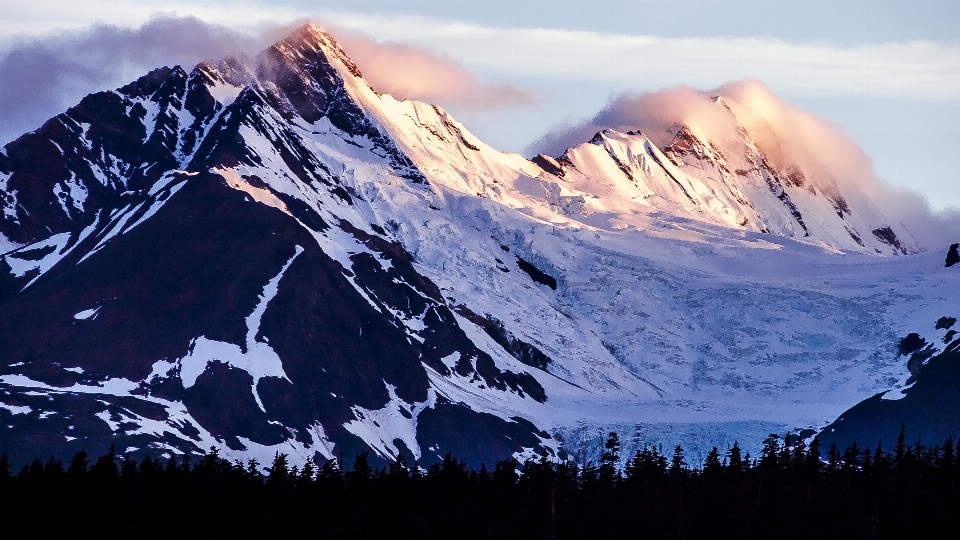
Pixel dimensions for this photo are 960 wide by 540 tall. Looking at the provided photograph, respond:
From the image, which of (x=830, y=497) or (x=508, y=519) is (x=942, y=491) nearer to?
(x=830, y=497)

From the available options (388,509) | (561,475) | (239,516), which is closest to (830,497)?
(561,475)

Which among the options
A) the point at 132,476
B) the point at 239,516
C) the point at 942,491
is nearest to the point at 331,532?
the point at 239,516

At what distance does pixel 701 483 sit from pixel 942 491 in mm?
23115

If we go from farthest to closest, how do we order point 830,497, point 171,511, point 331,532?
1. point 830,497
2. point 171,511
3. point 331,532

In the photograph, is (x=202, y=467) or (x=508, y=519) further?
(x=202, y=467)

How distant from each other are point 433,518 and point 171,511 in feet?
69.8

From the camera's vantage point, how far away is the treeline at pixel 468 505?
171 metres

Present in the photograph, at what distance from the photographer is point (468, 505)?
183375mm

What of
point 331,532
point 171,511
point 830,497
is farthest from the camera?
point 830,497

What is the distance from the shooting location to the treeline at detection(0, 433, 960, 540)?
17100 centimetres

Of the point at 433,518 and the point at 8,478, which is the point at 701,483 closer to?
the point at 433,518

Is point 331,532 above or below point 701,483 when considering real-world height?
below

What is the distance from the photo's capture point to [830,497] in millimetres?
188625

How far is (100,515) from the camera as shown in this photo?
168250 mm
